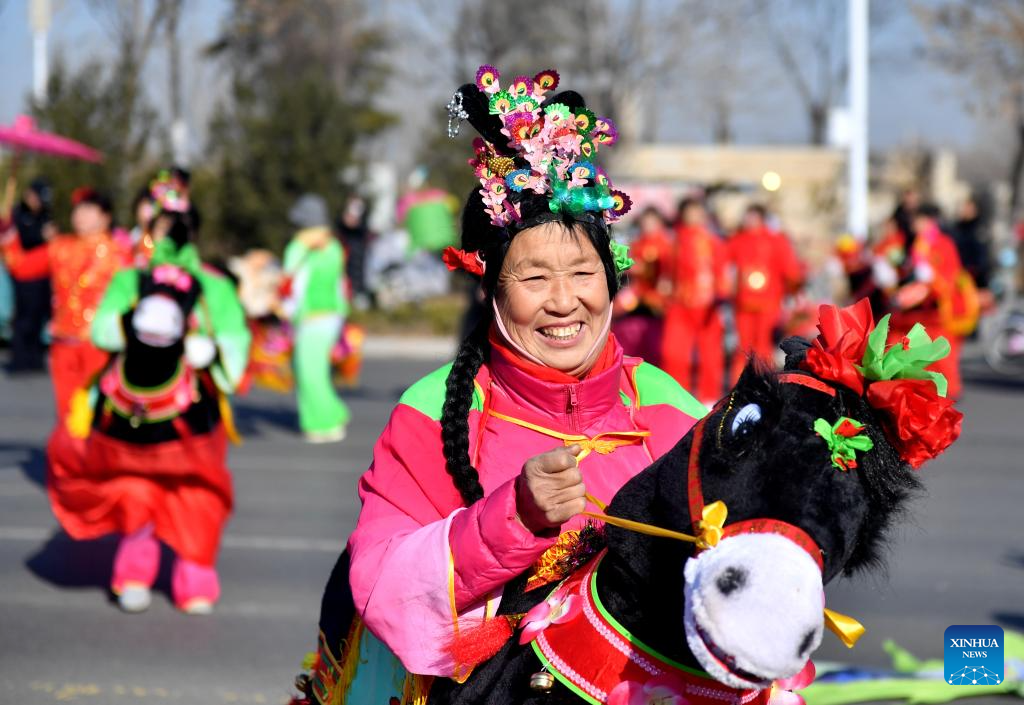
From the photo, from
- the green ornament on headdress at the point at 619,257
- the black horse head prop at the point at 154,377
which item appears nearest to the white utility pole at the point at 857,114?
the black horse head prop at the point at 154,377

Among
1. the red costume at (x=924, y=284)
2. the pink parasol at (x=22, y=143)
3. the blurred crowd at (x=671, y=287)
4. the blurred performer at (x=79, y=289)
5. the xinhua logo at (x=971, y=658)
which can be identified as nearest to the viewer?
the xinhua logo at (x=971, y=658)

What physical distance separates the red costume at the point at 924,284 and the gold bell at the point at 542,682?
9766 mm

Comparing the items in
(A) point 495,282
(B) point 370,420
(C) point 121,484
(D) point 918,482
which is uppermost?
(A) point 495,282

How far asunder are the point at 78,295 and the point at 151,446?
3.82 m

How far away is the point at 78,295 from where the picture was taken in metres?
9.95

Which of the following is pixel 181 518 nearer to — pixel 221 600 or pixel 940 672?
pixel 221 600

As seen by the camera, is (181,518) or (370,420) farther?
(370,420)

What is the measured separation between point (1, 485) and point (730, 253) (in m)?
7.40

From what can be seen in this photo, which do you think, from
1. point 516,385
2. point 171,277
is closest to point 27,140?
point 171,277

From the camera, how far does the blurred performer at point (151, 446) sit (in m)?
6.48

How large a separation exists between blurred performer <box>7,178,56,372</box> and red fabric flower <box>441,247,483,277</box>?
13.4 meters

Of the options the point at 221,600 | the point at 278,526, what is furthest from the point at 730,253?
the point at 221,600

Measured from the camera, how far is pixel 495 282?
3.10 metres

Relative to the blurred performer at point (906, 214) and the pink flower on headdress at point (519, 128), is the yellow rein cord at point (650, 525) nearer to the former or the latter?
the pink flower on headdress at point (519, 128)
